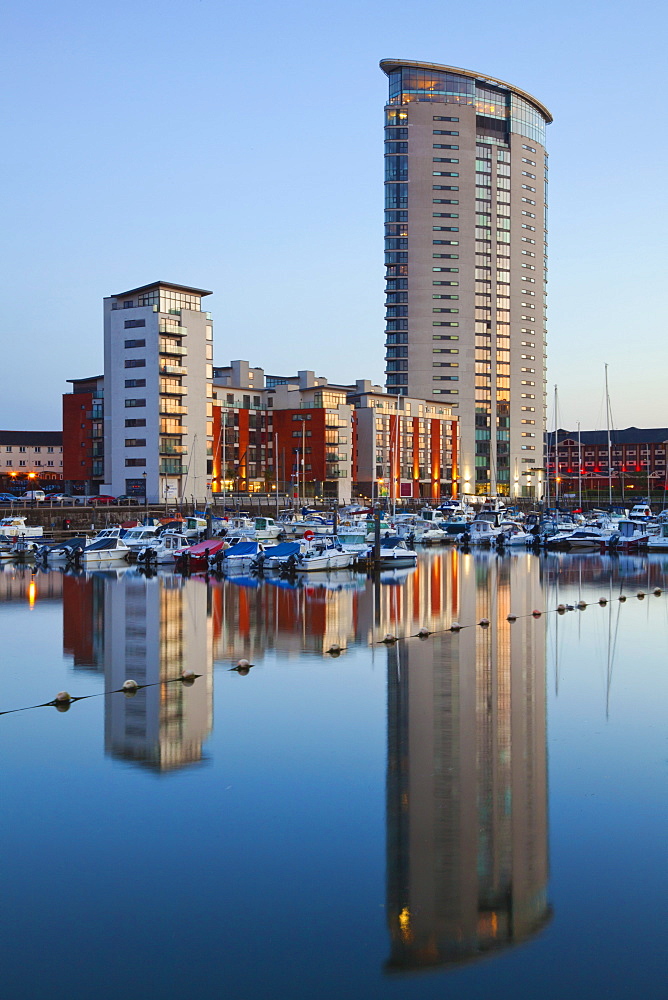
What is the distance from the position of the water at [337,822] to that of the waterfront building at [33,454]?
12979 cm

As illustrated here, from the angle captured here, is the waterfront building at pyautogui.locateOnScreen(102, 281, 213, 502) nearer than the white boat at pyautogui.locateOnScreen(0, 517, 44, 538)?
No

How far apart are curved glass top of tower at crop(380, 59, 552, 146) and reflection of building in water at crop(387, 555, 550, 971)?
149m

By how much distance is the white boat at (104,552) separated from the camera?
56.5 metres

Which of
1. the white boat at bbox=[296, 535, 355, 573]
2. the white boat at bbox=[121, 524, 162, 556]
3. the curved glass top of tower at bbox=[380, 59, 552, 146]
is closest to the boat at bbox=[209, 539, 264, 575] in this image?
the white boat at bbox=[296, 535, 355, 573]

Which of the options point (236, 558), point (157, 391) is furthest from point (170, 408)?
point (236, 558)

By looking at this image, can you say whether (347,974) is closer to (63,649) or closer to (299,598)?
(63,649)

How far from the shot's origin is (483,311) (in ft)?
522

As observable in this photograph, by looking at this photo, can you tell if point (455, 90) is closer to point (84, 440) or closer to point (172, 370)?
point (172, 370)

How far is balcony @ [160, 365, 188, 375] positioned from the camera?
9738 cm

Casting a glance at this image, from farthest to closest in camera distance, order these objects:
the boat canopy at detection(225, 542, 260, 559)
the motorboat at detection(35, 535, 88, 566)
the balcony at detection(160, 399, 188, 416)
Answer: the balcony at detection(160, 399, 188, 416) → the motorboat at detection(35, 535, 88, 566) → the boat canopy at detection(225, 542, 260, 559)

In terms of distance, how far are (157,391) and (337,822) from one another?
3502 inches

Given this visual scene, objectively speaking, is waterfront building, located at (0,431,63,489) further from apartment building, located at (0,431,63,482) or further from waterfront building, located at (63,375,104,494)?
waterfront building, located at (63,375,104,494)

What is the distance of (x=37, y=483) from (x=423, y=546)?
81.1 meters

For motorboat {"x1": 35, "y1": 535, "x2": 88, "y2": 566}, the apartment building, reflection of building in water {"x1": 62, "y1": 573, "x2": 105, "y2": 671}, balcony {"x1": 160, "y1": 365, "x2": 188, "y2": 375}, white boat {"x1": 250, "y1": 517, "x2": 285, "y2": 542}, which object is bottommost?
reflection of building in water {"x1": 62, "y1": 573, "x2": 105, "y2": 671}
